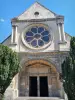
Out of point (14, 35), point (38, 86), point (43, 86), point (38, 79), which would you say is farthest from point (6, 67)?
point (14, 35)

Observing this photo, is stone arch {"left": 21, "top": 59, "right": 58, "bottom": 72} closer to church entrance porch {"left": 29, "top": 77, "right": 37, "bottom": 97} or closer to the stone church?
the stone church

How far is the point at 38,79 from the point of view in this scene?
1778 cm

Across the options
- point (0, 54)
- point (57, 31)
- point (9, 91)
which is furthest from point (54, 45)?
point (0, 54)

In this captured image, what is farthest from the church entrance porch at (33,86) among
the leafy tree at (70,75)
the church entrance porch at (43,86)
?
the leafy tree at (70,75)

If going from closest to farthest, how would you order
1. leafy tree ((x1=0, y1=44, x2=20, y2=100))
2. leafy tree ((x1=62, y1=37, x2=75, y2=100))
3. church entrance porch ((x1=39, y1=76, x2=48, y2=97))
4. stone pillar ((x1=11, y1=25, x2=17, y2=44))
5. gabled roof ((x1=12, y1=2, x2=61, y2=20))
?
leafy tree ((x1=62, y1=37, x2=75, y2=100))
leafy tree ((x1=0, y1=44, x2=20, y2=100))
church entrance porch ((x1=39, y1=76, x2=48, y2=97))
stone pillar ((x1=11, y1=25, x2=17, y2=44))
gabled roof ((x1=12, y1=2, x2=61, y2=20))

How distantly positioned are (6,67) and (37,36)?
771cm

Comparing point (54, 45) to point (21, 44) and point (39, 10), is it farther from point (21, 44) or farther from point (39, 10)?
point (39, 10)

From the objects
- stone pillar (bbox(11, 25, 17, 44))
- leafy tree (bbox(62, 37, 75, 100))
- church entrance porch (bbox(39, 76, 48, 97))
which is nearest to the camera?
leafy tree (bbox(62, 37, 75, 100))

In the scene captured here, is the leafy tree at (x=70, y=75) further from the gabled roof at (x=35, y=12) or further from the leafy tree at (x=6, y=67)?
the gabled roof at (x=35, y=12)

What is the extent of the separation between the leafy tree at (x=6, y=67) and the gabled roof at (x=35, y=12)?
8.15 metres

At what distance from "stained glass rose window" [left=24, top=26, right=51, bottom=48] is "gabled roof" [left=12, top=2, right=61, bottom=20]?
1.46 metres

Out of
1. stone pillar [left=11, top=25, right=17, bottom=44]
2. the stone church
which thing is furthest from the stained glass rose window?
stone pillar [left=11, top=25, right=17, bottom=44]

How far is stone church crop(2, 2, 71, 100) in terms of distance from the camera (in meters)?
17.1

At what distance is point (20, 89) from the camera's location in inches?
680
